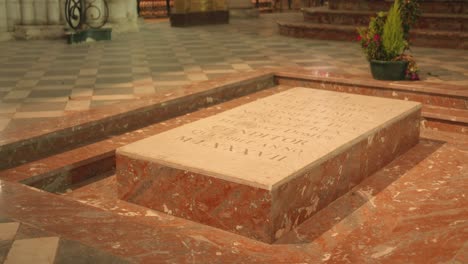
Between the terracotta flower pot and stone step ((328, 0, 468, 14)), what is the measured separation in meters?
4.01

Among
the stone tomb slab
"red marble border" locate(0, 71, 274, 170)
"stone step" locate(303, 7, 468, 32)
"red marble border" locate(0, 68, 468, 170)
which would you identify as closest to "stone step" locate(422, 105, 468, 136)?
"red marble border" locate(0, 68, 468, 170)

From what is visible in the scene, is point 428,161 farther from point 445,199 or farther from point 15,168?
point 15,168

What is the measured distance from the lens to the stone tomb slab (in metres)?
2.94

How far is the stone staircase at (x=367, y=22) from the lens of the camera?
27.3ft

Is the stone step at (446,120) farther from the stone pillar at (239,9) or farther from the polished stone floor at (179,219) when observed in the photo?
the stone pillar at (239,9)

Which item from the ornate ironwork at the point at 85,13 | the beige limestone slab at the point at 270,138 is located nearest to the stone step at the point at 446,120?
the beige limestone slab at the point at 270,138

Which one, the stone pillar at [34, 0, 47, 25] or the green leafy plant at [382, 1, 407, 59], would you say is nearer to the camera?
the green leafy plant at [382, 1, 407, 59]

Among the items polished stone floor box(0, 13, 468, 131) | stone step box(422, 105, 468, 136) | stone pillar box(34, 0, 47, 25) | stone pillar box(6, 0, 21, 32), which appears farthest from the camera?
stone pillar box(34, 0, 47, 25)

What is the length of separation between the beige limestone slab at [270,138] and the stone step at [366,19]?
186 inches

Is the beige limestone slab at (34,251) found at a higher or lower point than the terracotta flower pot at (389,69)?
lower

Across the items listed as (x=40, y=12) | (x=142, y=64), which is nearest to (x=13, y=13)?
(x=40, y=12)

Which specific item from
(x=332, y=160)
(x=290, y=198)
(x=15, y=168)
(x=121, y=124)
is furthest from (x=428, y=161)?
(x=15, y=168)

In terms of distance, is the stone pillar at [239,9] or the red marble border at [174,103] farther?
the stone pillar at [239,9]

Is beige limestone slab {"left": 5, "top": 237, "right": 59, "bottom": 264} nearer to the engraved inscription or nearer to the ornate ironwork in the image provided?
the engraved inscription
